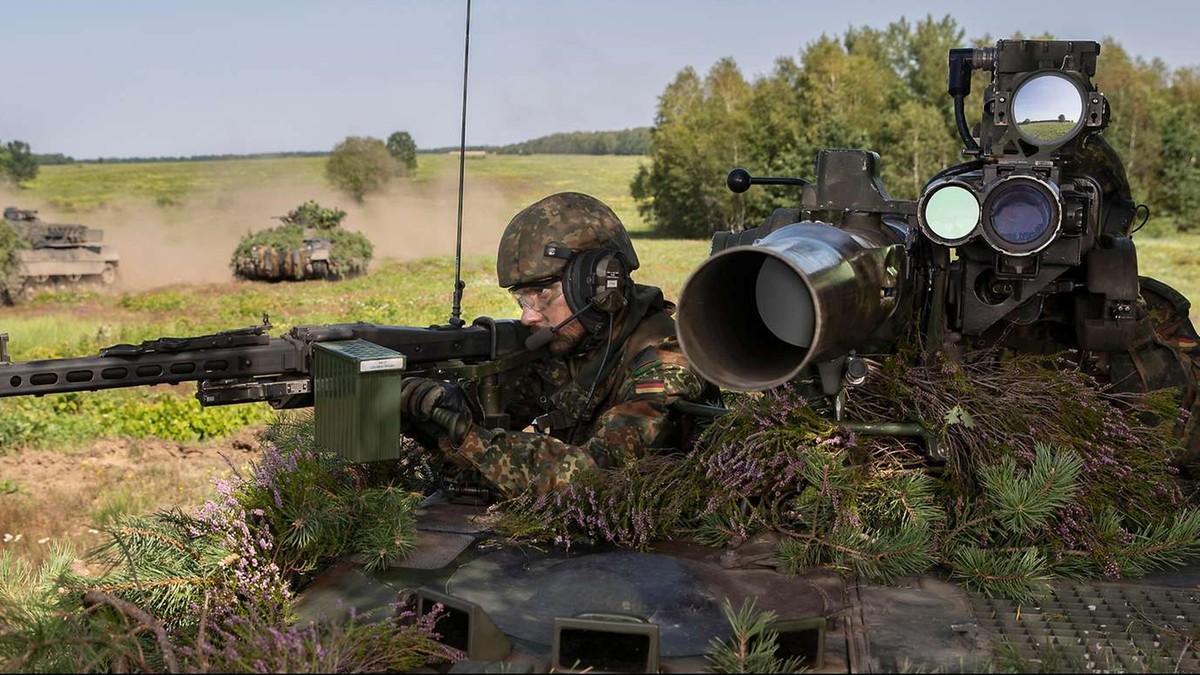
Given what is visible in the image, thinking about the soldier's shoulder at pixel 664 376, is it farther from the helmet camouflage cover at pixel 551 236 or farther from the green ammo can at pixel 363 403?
the green ammo can at pixel 363 403

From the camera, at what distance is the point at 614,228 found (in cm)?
562

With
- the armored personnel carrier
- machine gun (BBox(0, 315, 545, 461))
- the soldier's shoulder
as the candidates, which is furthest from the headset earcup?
the armored personnel carrier

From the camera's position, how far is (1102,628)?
11.3ft

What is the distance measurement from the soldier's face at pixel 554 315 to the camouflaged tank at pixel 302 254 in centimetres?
2693

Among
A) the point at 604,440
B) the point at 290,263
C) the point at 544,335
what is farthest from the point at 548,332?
the point at 290,263

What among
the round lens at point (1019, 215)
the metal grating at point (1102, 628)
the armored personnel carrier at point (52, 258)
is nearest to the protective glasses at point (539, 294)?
the round lens at point (1019, 215)

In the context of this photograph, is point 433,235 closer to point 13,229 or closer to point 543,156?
point 543,156

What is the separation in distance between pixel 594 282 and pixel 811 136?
49208mm

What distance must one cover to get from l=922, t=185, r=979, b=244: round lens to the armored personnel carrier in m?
26.1

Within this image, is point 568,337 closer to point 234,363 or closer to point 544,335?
point 544,335

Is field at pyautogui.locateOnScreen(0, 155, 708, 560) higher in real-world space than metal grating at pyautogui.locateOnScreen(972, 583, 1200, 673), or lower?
lower

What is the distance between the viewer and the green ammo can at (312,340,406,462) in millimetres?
4336

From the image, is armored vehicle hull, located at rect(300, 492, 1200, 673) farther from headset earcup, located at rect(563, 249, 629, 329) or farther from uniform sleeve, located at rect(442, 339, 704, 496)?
headset earcup, located at rect(563, 249, 629, 329)

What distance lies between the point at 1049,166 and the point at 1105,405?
2.78ft
